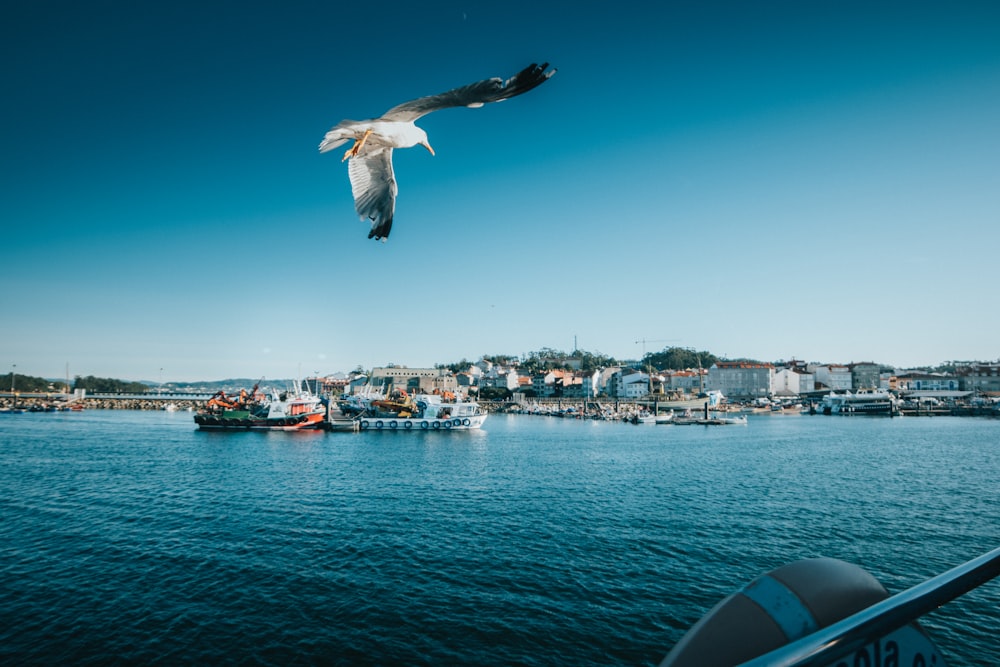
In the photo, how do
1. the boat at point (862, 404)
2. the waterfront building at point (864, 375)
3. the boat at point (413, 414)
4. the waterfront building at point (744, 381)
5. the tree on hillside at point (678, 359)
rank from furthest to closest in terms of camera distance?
1. the tree on hillside at point (678, 359)
2. the waterfront building at point (864, 375)
3. the waterfront building at point (744, 381)
4. the boat at point (862, 404)
5. the boat at point (413, 414)

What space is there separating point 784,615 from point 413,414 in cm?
5951

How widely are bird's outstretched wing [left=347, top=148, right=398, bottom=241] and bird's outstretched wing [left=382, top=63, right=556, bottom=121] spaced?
81cm

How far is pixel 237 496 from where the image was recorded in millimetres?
20859

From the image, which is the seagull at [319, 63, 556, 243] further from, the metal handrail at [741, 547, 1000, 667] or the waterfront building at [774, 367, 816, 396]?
the waterfront building at [774, 367, 816, 396]

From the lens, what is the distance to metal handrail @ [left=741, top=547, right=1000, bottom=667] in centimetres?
93

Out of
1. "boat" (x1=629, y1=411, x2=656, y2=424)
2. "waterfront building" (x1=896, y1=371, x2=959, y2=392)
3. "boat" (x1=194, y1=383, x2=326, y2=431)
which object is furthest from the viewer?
"waterfront building" (x1=896, y1=371, x2=959, y2=392)

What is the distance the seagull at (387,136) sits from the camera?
3.10 metres

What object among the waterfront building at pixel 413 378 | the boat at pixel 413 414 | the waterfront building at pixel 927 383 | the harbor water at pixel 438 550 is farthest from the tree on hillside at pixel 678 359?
the harbor water at pixel 438 550

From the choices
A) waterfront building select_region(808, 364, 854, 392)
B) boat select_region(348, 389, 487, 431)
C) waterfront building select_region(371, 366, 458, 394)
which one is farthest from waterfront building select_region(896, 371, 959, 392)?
boat select_region(348, 389, 487, 431)

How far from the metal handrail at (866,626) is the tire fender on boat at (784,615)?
0.95 feet

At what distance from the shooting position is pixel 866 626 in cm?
99

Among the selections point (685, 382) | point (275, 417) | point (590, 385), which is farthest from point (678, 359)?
point (275, 417)

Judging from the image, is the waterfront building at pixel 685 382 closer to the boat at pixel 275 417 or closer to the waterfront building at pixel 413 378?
the waterfront building at pixel 413 378

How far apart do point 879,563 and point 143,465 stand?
1316 inches
